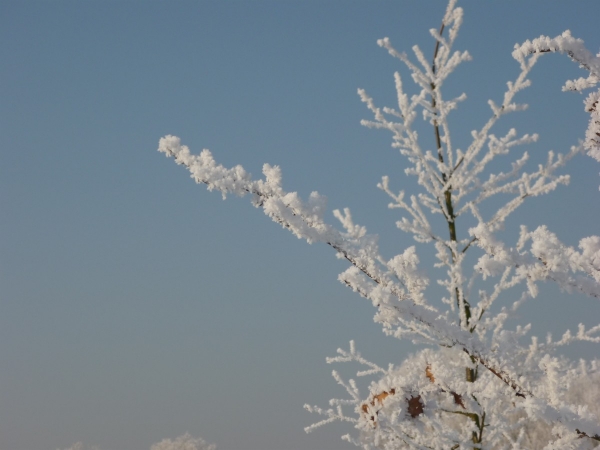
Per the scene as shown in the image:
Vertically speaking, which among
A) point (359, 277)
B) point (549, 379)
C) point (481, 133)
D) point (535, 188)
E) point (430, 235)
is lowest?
point (359, 277)

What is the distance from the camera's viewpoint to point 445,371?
16.1 ft

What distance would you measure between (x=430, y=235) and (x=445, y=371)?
1297 millimetres

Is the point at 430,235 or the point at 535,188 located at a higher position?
the point at 535,188

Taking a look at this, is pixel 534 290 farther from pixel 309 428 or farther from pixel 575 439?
pixel 309 428

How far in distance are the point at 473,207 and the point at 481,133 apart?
80cm

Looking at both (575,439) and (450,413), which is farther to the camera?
(450,413)

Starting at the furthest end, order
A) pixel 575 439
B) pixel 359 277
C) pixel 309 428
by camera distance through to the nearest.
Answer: pixel 309 428
pixel 575 439
pixel 359 277

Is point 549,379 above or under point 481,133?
under

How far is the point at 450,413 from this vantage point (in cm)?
550

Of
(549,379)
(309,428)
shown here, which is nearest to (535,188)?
(549,379)

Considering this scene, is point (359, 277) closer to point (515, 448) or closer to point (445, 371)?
point (445, 371)

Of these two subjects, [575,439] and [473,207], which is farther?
[473,207]

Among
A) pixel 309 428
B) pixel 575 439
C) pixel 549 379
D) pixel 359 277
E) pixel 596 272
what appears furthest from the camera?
pixel 309 428

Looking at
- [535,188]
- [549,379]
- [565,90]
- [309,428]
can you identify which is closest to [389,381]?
[309,428]
